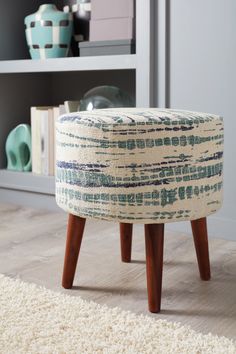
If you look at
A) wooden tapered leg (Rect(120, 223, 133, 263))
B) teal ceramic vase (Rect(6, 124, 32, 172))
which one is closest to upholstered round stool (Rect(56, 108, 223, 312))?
wooden tapered leg (Rect(120, 223, 133, 263))

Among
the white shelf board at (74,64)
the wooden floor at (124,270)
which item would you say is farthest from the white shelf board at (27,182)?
the white shelf board at (74,64)

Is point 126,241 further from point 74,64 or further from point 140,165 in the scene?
point 74,64

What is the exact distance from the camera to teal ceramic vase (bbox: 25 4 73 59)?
233cm

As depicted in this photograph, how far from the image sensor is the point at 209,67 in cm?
187

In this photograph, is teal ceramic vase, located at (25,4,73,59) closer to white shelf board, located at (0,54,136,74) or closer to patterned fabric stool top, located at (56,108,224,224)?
white shelf board, located at (0,54,136,74)

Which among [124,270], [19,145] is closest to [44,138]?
[19,145]

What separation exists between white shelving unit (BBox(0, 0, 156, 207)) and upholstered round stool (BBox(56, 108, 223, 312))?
64 cm

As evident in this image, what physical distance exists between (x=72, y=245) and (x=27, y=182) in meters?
1.04

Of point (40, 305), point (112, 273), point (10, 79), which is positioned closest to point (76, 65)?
point (10, 79)

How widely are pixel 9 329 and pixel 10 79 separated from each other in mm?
1613

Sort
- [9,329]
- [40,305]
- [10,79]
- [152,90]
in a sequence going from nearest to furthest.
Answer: [9,329]
[40,305]
[152,90]
[10,79]

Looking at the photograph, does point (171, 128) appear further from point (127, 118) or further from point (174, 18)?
point (174, 18)

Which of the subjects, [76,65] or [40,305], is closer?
[40,305]

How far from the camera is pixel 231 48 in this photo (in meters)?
1.82
